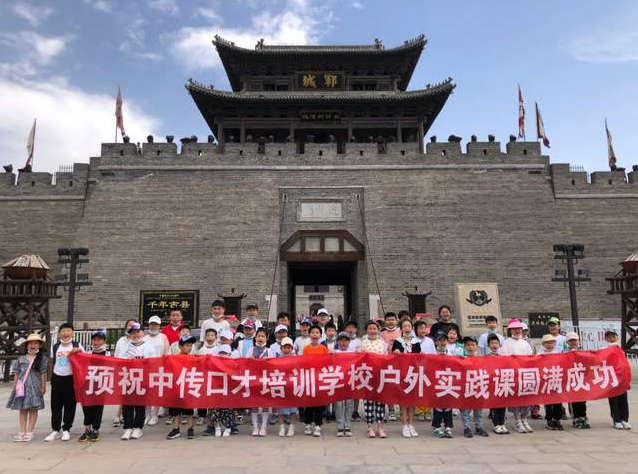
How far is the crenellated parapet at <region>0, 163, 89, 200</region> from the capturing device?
57.3 feet

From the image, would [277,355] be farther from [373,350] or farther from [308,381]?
[373,350]

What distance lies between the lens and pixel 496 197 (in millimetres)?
17219

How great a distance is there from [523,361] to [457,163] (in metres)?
13.0

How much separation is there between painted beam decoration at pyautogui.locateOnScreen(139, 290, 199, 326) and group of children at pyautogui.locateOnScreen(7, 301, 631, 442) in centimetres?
896

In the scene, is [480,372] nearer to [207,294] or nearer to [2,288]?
[2,288]

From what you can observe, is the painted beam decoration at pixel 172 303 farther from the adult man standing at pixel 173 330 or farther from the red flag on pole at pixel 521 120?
the red flag on pole at pixel 521 120

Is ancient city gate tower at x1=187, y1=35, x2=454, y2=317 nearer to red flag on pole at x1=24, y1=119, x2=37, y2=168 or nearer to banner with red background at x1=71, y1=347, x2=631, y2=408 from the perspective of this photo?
red flag on pole at x1=24, y1=119, x2=37, y2=168

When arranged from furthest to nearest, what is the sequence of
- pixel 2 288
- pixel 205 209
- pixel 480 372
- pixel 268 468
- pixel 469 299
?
pixel 205 209 → pixel 469 299 → pixel 2 288 → pixel 480 372 → pixel 268 468

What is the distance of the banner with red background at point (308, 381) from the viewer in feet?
17.3

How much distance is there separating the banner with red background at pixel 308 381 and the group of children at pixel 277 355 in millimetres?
117

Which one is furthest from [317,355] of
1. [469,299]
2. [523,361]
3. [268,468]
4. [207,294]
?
[207,294]

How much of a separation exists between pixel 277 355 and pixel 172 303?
10410 millimetres

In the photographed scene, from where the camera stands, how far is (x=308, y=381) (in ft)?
17.5

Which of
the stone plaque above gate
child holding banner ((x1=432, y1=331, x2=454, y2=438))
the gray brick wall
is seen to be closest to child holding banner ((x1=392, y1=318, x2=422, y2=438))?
child holding banner ((x1=432, y1=331, x2=454, y2=438))
